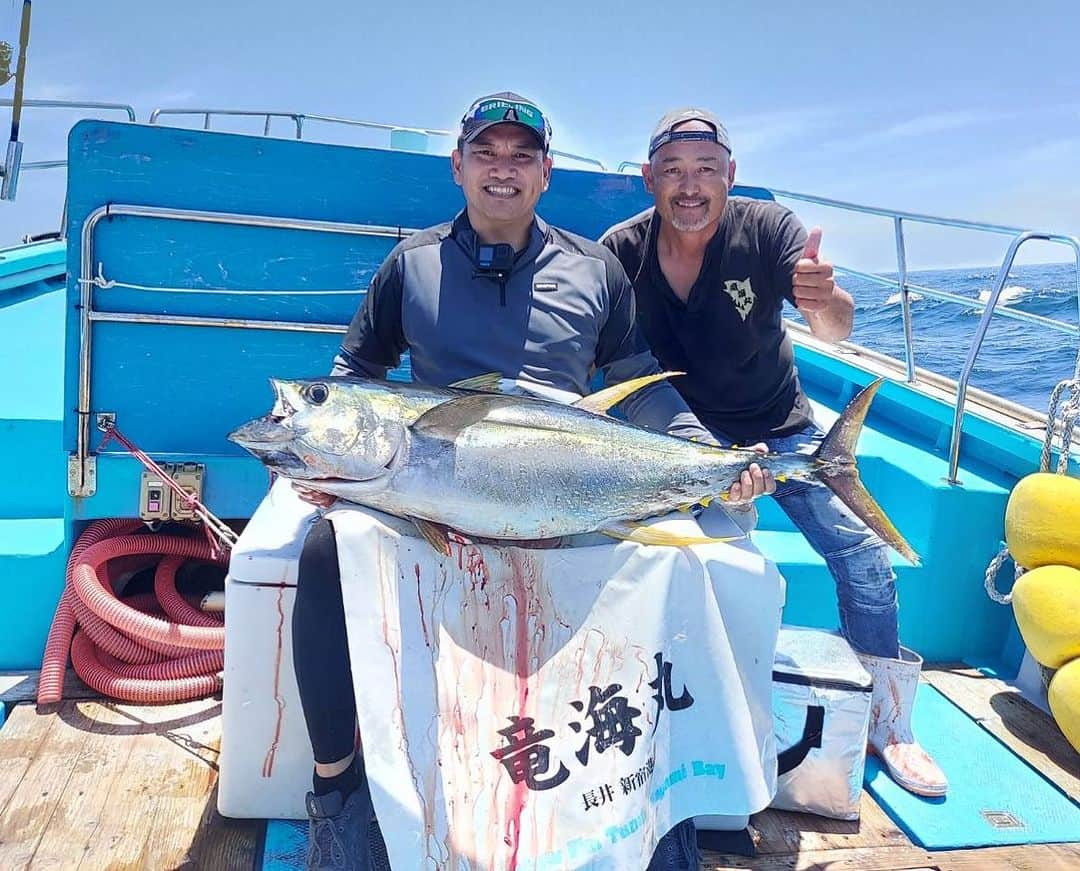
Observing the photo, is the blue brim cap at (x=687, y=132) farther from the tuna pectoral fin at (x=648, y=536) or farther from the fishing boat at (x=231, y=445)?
the tuna pectoral fin at (x=648, y=536)

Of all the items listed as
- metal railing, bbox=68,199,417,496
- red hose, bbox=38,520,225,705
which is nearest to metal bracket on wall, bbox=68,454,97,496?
metal railing, bbox=68,199,417,496

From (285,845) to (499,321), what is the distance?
148 cm

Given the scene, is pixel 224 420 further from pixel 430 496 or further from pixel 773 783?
pixel 773 783

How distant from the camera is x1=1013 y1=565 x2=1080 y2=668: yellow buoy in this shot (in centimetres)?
275

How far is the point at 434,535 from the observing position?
188 centimetres

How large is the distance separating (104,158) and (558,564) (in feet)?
7.37

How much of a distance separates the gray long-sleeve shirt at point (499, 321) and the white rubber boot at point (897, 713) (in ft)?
3.20

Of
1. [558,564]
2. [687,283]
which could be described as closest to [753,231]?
[687,283]

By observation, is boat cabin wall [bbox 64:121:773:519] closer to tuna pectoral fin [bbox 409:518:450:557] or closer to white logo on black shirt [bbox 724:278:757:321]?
white logo on black shirt [bbox 724:278:757:321]

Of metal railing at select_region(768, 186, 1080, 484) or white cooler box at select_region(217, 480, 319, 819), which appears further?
metal railing at select_region(768, 186, 1080, 484)

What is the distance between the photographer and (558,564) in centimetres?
197

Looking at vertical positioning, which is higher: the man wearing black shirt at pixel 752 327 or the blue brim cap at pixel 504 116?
the blue brim cap at pixel 504 116

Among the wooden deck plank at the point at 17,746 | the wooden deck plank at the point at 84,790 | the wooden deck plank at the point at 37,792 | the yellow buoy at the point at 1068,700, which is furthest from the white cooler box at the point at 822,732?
the wooden deck plank at the point at 17,746

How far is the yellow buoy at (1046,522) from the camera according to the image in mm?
2889
